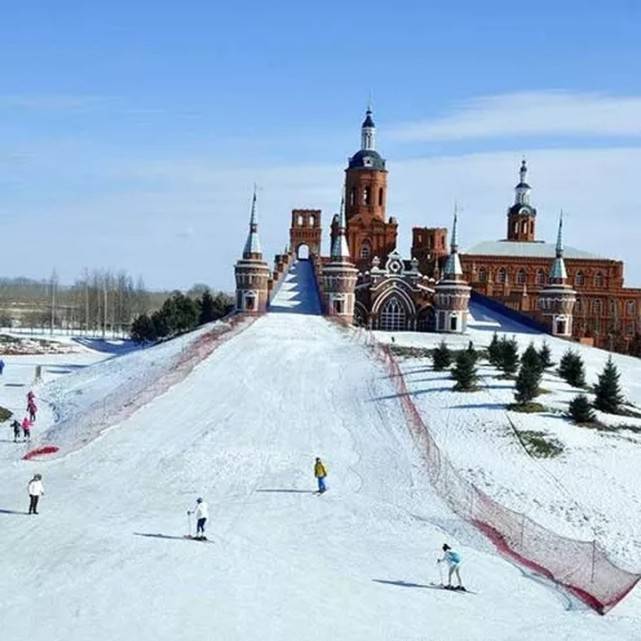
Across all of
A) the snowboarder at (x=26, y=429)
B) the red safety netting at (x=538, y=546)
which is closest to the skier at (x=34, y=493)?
the red safety netting at (x=538, y=546)

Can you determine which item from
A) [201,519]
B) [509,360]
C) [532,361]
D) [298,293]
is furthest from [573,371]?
[298,293]

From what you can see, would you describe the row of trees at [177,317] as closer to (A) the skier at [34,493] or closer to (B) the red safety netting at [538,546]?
(B) the red safety netting at [538,546]

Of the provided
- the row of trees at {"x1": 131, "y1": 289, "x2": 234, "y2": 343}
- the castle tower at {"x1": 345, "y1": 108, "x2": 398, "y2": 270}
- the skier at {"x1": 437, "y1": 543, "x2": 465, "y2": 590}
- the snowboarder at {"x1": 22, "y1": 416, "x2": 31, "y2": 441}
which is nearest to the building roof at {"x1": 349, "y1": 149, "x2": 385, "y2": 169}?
the castle tower at {"x1": 345, "y1": 108, "x2": 398, "y2": 270}

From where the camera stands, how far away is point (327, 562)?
1950 cm

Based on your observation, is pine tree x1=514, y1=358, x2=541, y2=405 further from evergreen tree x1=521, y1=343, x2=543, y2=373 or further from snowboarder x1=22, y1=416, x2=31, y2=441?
snowboarder x1=22, y1=416, x2=31, y2=441

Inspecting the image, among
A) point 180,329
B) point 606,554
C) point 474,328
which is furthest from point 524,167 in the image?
point 606,554

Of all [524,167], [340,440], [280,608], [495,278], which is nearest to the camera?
[280,608]

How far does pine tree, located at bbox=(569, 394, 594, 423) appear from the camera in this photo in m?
32.6

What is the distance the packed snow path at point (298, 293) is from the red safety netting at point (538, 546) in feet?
119

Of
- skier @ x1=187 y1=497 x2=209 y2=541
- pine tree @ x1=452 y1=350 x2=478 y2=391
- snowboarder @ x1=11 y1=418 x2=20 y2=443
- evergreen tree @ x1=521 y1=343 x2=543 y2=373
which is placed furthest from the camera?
pine tree @ x1=452 y1=350 x2=478 y2=391

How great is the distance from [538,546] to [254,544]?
628cm

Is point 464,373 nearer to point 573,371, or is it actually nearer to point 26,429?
point 573,371

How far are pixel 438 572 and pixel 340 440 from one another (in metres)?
11.7

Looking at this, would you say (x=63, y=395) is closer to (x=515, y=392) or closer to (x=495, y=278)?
(x=515, y=392)
